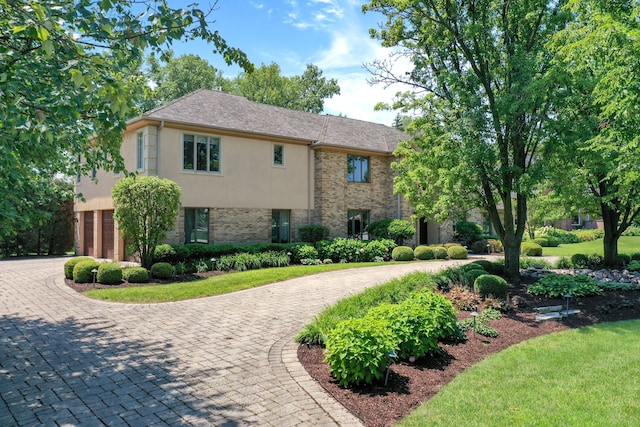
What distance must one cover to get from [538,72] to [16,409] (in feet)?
39.5

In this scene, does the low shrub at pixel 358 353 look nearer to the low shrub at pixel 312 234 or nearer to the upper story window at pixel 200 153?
the upper story window at pixel 200 153

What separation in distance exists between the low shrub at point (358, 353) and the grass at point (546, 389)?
742 millimetres

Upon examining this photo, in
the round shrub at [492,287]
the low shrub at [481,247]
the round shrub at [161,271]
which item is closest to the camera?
the round shrub at [492,287]

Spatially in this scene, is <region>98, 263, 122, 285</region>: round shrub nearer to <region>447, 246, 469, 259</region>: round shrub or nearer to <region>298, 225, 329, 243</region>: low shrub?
<region>298, 225, 329, 243</region>: low shrub

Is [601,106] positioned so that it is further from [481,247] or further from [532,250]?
[481,247]

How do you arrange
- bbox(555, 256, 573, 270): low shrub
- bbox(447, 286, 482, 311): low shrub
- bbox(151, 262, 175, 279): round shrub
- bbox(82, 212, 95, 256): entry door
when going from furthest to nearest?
bbox(82, 212, 95, 256): entry door → bbox(555, 256, 573, 270): low shrub → bbox(151, 262, 175, 279): round shrub → bbox(447, 286, 482, 311): low shrub

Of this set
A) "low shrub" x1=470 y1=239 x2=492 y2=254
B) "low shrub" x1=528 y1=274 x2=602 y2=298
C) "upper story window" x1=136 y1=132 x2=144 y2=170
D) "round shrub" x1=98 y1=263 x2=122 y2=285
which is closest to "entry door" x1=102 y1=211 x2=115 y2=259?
"upper story window" x1=136 y1=132 x2=144 y2=170

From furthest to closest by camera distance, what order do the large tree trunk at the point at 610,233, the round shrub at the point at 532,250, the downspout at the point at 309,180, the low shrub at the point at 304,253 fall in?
1. the round shrub at the point at 532,250
2. the downspout at the point at 309,180
3. the low shrub at the point at 304,253
4. the large tree trunk at the point at 610,233

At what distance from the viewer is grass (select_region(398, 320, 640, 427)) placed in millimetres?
4531

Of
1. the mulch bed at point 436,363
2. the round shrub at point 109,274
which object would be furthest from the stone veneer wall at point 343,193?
the mulch bed at point 436,363

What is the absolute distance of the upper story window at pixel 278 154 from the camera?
21.1 meters

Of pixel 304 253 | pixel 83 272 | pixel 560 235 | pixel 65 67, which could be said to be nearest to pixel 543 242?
pixel 560 235

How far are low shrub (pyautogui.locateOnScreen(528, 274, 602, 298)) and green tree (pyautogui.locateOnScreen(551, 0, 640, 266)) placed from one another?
2378 mm

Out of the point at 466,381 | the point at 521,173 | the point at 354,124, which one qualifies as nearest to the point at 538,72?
the point at 521,173
